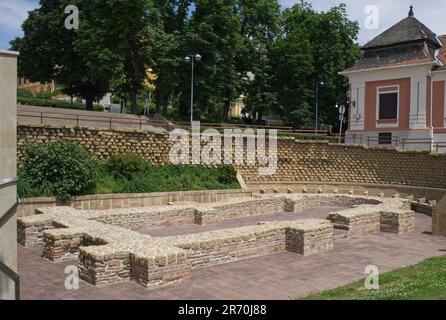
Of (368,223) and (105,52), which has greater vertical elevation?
(105,52)

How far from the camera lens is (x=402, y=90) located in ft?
97.1

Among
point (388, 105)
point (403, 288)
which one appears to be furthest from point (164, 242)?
point (388, 105)

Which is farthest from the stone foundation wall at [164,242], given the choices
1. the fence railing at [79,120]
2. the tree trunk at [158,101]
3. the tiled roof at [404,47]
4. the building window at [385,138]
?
the tree trunk at [158,101]

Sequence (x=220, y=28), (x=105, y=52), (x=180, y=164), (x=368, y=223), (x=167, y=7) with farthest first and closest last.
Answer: (x=167, y=7) → (x=220, y=28) → (x=105, y=52) → (x=180, y=164) → (x=368, y=223)

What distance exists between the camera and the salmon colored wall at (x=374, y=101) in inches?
1157

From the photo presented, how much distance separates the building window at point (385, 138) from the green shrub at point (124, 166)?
18.2 meters

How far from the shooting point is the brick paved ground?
325 inches

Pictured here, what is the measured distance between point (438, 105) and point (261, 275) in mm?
23737

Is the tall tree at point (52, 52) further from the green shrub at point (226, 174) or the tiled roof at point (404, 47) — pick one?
the tiled roof at point (404, 47)

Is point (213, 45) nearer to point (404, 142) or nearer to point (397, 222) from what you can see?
point (404, 142)

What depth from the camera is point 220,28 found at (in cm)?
3291
